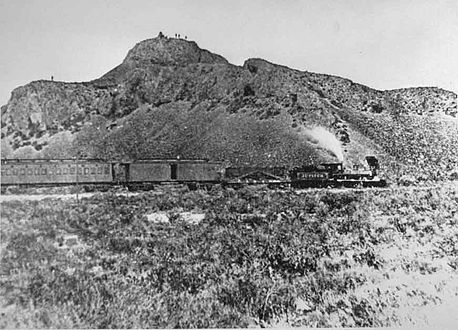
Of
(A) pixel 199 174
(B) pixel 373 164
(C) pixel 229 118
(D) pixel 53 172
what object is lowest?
(A) pixel 199 174

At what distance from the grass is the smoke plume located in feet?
16.1

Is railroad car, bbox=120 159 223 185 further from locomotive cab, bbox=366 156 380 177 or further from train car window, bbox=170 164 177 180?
locomotive cab, bbox=366 156 380 177

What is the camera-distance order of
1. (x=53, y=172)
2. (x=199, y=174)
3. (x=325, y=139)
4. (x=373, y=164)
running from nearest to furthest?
(x=53, y=172) → (x=373, y=164) → (x=199, y=174) → (x=325, y=139)

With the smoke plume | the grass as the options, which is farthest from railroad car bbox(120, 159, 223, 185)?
the grass

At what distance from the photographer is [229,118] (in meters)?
14.1

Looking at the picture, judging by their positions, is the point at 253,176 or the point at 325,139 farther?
the point at 325,139

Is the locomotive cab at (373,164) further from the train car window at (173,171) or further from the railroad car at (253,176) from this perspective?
the train car window at (173,171)

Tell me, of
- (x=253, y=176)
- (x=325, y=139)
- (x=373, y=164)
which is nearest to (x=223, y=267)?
(x=373, y=164)

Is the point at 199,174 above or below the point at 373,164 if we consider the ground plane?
below

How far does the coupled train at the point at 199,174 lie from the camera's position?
7986 mm

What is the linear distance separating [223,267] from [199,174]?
18.3ft

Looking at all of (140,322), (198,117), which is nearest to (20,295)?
(140,322)

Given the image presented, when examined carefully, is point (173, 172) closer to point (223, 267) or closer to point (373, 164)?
point (373, 164)

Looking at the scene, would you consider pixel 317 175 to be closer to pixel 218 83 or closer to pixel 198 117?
pixel 198 117
